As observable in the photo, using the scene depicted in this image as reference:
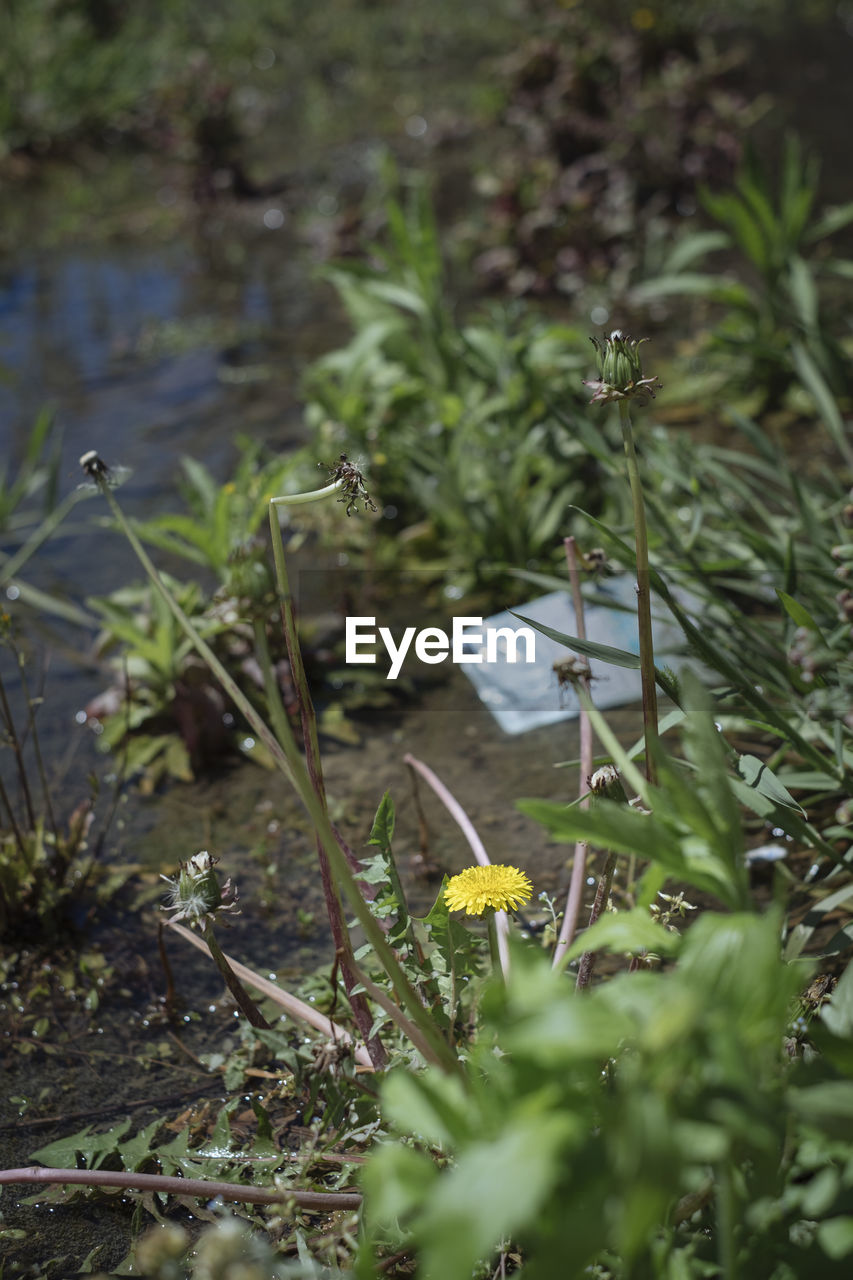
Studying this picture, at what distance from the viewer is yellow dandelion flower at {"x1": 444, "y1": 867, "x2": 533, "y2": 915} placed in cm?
118

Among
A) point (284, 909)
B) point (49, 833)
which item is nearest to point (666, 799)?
point (284, 909)

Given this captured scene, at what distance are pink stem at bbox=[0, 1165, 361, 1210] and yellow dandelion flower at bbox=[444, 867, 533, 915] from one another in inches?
12.4

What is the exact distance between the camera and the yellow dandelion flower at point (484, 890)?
1.18 metres

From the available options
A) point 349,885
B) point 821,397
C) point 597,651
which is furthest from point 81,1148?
point 821,397

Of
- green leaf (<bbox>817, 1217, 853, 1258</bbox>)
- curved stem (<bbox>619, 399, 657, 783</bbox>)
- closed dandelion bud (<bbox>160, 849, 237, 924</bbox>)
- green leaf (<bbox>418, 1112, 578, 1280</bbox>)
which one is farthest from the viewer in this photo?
closed dandelion bud (<bbox>160, 849, 237, 924</bbox>)

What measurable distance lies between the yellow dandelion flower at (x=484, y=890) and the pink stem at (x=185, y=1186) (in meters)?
0.32

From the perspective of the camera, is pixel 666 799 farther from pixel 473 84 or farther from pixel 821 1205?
pixel 473 84

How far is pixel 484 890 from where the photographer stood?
120 cm

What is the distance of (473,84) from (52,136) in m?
2.85

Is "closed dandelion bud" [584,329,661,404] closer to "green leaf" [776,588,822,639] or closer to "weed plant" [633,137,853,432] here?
"green leaf" [776,588,822,639]

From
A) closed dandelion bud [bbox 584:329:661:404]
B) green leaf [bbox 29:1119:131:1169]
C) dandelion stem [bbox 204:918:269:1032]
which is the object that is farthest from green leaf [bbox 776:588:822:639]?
green leaf [bbox 29:1119:131:1169]

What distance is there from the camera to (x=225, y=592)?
2109 millimetres

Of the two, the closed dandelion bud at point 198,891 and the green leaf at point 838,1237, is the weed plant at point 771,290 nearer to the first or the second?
the closed dandelion bud at point 198,891

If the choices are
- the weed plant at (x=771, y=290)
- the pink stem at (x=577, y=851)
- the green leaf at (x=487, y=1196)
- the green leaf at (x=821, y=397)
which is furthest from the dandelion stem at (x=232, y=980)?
the weed plant at (x=771, y=290)
